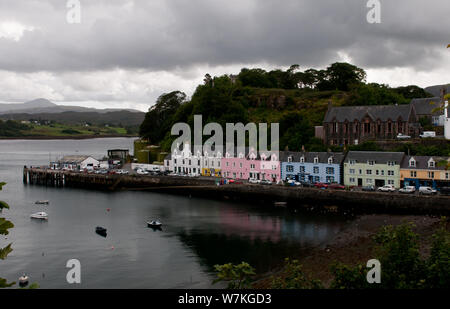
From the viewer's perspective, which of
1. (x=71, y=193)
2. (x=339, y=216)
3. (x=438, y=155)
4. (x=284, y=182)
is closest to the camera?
(x=339, y=216)

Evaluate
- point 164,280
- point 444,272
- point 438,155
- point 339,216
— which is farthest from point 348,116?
point 444,272

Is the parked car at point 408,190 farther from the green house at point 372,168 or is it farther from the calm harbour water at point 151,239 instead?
the calm harbour water at point 151,239

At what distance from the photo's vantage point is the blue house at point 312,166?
48625mm

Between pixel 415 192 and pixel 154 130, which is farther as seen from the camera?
pixel 154 130

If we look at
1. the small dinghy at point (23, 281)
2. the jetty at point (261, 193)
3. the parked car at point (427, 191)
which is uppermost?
the parked car at point (427, 191)

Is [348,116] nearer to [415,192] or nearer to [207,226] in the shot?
[415,192]

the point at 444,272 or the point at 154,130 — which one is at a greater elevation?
the point at 154,130

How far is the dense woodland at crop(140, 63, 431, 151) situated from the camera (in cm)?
6631

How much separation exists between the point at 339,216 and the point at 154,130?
192 feet

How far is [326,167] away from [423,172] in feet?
34.4

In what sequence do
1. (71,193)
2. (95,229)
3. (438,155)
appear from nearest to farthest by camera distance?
(95,229)
(438,155)
(71,193)

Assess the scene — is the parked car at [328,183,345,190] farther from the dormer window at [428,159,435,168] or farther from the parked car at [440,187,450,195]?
Answer: the parked car at [440,187,450,195]

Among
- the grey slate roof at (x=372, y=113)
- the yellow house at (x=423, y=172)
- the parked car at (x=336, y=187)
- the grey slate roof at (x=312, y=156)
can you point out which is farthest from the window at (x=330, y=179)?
the grey slate roof at (x=372, y=113)
